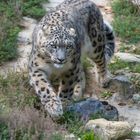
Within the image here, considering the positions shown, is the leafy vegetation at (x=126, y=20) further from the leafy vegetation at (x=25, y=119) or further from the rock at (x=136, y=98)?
the leafy vegetation at (x=25, y=119)

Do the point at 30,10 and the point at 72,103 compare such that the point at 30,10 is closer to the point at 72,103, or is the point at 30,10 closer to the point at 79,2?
the point at 79,2

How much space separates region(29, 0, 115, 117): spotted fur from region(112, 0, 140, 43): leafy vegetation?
7.73ft

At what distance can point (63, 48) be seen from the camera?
8.48 metres

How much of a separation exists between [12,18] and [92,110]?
12.7 feet

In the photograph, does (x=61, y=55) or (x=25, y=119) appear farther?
(x=61, y=55)

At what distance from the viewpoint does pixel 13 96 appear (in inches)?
326

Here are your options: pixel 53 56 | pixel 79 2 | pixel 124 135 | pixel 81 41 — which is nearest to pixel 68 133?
pixel 124 135

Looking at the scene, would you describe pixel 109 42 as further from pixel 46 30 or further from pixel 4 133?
pixel 4 133

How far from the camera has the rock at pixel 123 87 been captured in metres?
10.1

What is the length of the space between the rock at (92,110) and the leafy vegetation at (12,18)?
2.21 metres

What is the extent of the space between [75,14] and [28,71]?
113 centimetres

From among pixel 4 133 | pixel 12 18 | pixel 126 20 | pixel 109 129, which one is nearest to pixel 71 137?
pixel 109 129

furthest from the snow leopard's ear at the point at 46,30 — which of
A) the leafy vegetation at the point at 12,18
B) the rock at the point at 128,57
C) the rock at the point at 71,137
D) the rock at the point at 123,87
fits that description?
the rock at the point at 128,57

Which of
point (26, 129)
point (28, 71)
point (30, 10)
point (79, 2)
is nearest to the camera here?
point (26, 129)
